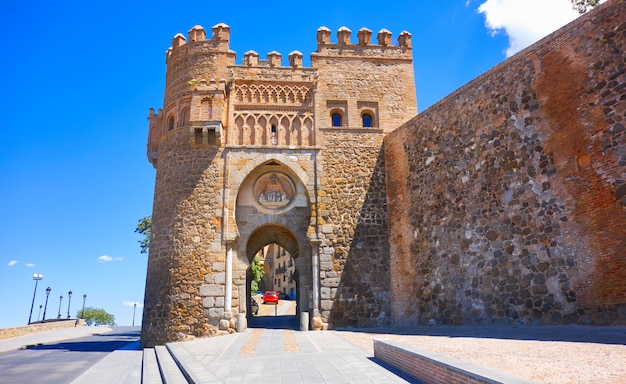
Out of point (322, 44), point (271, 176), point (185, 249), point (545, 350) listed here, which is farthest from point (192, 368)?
point (322, 44)

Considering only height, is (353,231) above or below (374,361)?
above

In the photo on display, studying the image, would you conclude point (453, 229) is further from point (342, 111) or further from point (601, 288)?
point (342, 111)

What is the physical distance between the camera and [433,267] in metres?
11.4

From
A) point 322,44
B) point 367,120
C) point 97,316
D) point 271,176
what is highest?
point 322,44

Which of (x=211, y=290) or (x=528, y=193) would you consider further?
(x=211, y=290)

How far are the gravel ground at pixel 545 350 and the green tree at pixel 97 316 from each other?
6090 centimetres

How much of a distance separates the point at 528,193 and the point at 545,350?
14.2ft

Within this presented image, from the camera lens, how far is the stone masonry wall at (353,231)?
495 inches

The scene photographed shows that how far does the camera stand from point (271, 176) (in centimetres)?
1385

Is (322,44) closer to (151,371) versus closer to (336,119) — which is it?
(336,119)

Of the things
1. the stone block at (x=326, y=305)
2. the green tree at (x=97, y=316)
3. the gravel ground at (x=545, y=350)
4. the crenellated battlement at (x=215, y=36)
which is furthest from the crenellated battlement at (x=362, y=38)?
the green tree at (x=97, y=316)

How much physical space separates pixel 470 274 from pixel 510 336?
2.90 metres

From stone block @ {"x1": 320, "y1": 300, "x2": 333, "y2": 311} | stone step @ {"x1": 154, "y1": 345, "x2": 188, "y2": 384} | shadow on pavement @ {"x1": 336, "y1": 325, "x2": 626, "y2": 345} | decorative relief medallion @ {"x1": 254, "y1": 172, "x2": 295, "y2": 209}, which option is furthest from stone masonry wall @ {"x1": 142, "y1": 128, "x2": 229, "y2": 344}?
shadow on pavement @ {"x1": 336, "y1": 325, "x2": 626, "y2": 345}

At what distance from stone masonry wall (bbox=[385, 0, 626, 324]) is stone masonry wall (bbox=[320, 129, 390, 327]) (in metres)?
0.91
